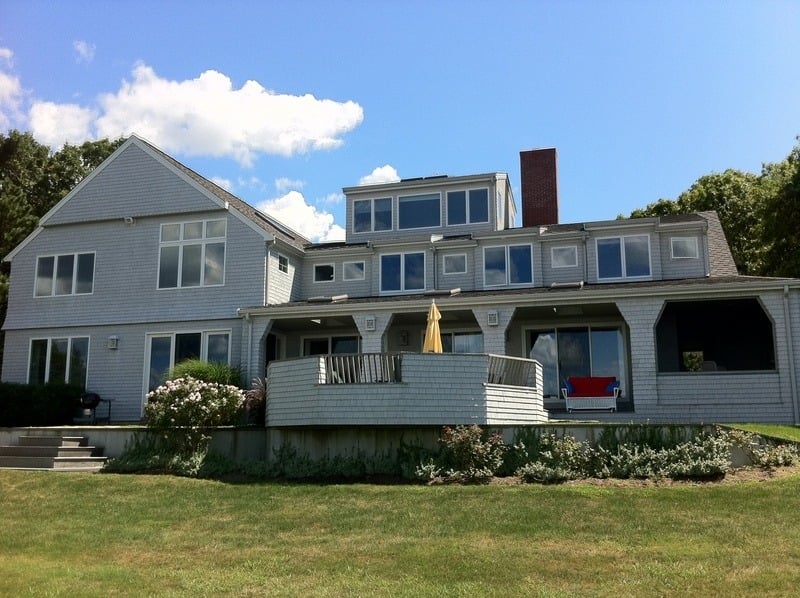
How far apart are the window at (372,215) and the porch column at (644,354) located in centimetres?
937

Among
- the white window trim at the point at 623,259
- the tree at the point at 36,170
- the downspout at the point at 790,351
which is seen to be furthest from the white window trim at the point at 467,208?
the tree at the point at 36,170

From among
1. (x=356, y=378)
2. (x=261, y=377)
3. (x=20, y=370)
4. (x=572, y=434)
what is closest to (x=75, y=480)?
(x=356, y=378)

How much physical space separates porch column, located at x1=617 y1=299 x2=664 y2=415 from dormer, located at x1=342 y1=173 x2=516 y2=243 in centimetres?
689

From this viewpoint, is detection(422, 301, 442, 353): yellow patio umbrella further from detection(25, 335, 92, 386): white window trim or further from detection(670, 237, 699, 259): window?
detection(25, 335, 92, 386): white window trim

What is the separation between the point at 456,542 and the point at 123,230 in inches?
677

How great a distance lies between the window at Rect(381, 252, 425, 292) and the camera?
22438mm

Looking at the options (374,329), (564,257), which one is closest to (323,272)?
(374,329)

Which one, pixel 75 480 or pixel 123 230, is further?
pixel 123 230

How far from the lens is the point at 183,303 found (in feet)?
70.8

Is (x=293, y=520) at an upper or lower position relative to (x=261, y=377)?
lower

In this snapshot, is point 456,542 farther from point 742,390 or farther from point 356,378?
point 742,390

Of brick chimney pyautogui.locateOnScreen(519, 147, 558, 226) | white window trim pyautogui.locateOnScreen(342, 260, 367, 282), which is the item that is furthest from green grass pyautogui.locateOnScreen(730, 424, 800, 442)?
white window trim pyautogui.locateOnScreen(342, 260, 367, 282)

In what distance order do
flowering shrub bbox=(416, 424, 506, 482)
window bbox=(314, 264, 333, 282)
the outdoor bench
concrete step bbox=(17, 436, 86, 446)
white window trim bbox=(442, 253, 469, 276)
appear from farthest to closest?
window bbox=(314, 264, 333, 282), white window trim bbox=(442, 253, 469, 276), the outdoor bench, concrete step bbox=(17, 436, 86, 446), flowering shrub bbox=(416, 424, 506, 482)

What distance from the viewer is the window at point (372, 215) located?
24.8 m
